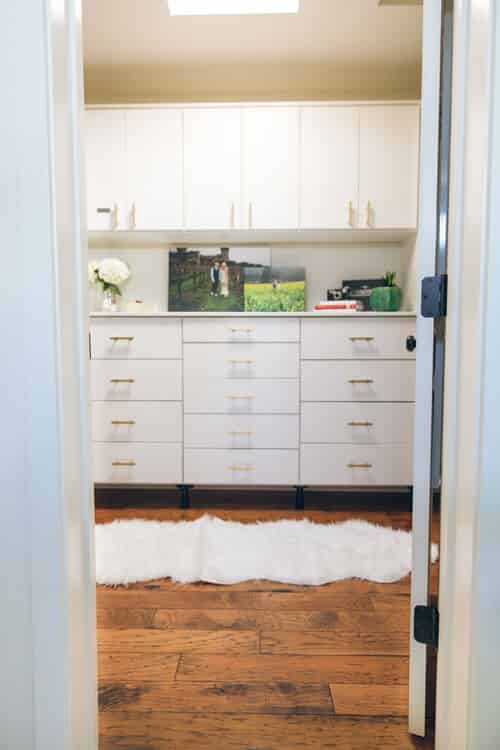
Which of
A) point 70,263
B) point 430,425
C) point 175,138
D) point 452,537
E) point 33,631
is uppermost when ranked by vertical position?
point 175,138

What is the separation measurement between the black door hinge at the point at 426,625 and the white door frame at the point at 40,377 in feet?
2.30

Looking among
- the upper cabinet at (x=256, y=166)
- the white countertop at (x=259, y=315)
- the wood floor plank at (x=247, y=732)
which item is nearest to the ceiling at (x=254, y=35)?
the upper cabinet at (x=256, y=166)

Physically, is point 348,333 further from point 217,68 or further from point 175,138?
point 217,68

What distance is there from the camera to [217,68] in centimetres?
305

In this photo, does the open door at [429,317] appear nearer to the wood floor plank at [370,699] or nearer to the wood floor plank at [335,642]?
the wood floor plank at [370,699]

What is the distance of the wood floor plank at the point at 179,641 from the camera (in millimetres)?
1527

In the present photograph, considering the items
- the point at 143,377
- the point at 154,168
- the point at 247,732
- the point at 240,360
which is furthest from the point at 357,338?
the point at 247,732

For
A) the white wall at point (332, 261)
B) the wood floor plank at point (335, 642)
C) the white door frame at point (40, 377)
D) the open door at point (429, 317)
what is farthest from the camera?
the white wall at point (332, 261)

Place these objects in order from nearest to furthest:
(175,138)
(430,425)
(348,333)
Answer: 1. (430,425)
2. (348,333)
3. (175,138)

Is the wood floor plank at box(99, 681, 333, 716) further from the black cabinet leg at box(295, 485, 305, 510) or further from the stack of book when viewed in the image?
the stack of book

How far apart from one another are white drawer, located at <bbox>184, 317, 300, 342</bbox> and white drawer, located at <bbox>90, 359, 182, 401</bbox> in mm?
189

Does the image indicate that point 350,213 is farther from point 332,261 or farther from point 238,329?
point 238,329

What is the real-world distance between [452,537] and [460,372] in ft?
1.03

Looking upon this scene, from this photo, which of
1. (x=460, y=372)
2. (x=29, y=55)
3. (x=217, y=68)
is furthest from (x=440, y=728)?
(x=217, y=68)
